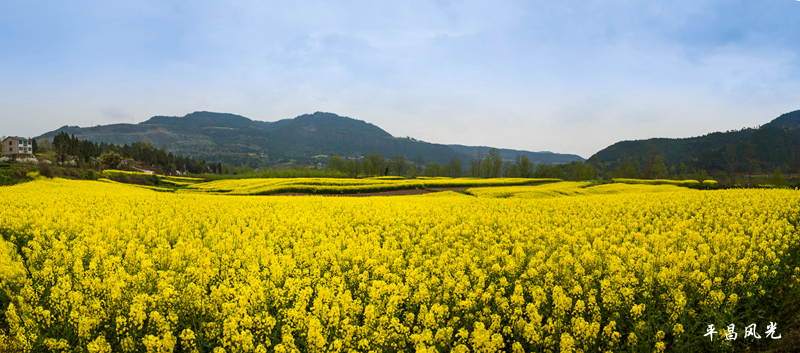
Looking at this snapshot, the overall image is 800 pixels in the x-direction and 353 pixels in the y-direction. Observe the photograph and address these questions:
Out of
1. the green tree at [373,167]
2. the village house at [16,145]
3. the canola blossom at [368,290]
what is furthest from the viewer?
the village house at [16,145]

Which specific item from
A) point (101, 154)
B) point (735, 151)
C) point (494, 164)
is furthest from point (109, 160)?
point (735, 151)

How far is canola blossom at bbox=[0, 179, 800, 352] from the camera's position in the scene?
466cm

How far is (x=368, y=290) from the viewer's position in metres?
5.79

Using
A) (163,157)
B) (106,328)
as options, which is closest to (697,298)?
(106,328)

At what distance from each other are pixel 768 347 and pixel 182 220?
591 inches

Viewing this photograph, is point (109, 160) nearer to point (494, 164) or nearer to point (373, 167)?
point (373, 167)

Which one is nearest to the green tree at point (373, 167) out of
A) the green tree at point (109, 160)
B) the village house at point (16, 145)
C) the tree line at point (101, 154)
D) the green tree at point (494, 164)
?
the green tree at point (494, 164)

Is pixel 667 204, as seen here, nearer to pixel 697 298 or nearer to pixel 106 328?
pixel 697 298

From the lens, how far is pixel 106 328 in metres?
5.07

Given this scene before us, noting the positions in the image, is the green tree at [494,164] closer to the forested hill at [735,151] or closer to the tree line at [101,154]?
the forested hill at [735,151]

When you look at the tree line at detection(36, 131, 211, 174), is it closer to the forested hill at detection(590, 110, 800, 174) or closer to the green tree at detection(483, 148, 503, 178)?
the green tree at detection(483, 148, 503, 178)

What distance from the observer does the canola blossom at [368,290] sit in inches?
183

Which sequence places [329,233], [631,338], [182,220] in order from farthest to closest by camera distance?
[182,220] < [329,233] < [631,338]

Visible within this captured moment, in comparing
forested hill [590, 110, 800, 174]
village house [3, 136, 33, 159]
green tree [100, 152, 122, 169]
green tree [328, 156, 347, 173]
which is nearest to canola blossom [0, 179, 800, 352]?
green tree [100, 152, 122, 169]
